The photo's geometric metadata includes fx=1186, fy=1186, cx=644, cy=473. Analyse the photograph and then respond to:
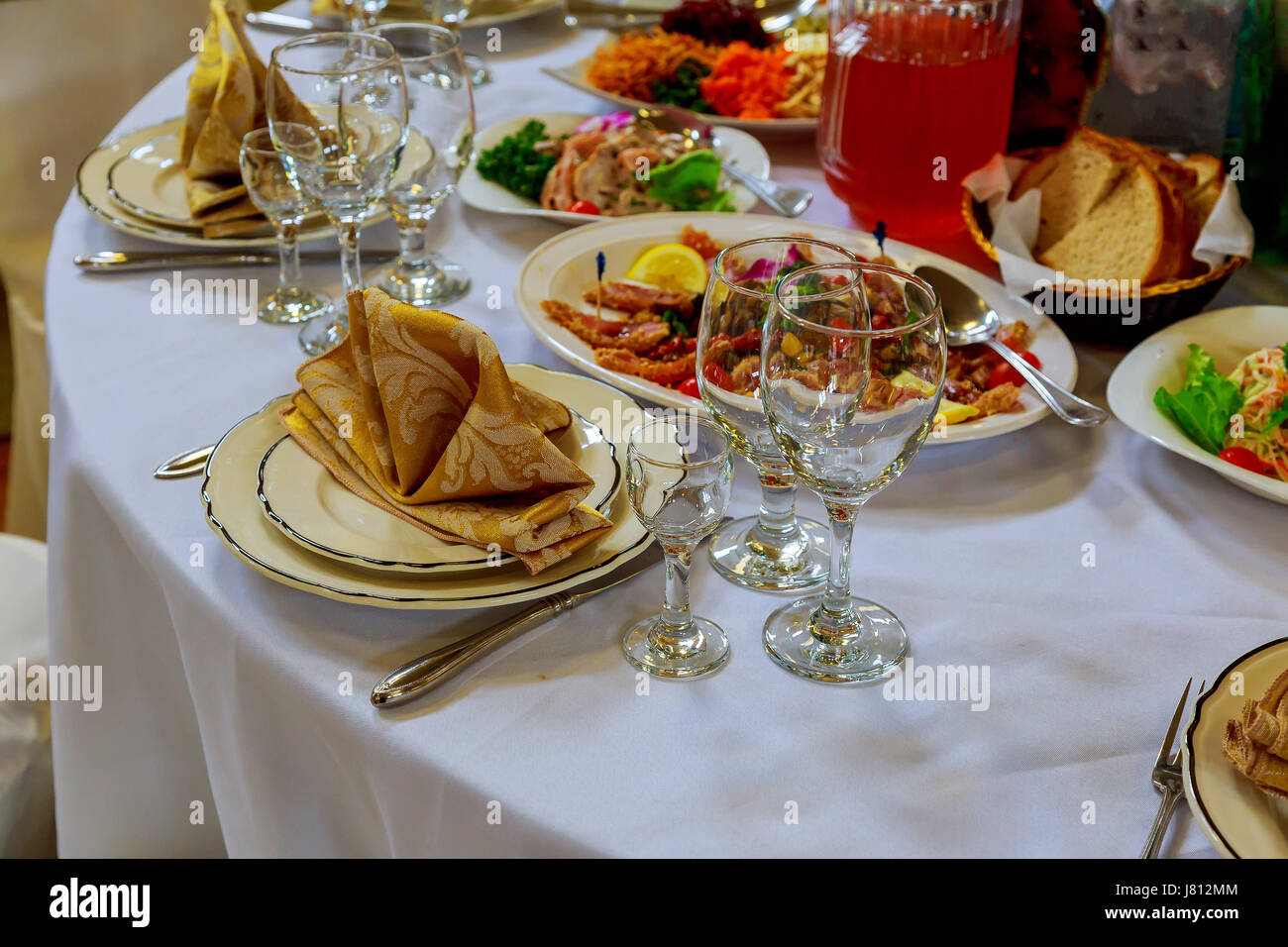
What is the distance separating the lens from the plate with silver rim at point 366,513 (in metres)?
0.89

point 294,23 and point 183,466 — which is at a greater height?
point 294,23

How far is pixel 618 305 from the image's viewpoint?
1.37 metres

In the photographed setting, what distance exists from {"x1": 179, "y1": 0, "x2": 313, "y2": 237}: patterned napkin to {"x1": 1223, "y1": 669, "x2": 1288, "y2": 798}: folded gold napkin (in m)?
1.24

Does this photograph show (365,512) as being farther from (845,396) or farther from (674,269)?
(674,269)

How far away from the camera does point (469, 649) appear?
87cm

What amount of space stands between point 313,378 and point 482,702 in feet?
1.13

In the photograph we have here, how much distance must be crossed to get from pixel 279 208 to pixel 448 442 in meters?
0.54

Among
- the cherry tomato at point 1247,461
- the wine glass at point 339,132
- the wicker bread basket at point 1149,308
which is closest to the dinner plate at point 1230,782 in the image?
the cherry tomato at point 1247,461

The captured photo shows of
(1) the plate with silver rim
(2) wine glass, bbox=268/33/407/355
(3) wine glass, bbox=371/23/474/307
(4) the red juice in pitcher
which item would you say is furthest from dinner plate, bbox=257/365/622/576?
(4) the red juice in pitcher

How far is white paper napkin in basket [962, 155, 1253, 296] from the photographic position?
4.16ft

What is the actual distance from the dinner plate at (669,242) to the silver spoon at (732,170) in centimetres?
5

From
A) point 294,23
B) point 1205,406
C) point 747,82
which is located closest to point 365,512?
point 1205,406

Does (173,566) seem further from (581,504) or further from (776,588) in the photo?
(776,588)
